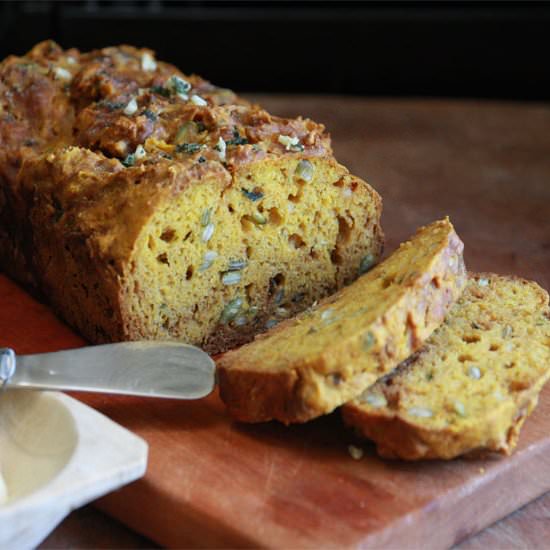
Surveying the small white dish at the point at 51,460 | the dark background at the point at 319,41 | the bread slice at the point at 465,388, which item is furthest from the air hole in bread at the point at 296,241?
the dark background at the point at 319,41

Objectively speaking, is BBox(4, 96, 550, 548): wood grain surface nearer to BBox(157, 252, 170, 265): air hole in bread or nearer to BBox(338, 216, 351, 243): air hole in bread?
BBox(157, 252, 170, 265): air hole in bread

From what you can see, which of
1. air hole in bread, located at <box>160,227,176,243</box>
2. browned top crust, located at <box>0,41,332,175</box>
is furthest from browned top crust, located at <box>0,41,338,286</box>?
air hole in bread, located at <box>160,227,176,243</box>

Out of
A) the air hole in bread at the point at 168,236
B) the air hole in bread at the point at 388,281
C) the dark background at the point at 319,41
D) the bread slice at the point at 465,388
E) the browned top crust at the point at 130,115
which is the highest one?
the browned top crust at the point at 130,115

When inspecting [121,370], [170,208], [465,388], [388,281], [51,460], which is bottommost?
[51,460]

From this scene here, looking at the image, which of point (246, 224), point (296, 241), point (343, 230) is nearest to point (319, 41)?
point (343, 230)

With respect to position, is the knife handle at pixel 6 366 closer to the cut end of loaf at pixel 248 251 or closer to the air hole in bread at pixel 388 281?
the cut end of loaf at pixel 248 251

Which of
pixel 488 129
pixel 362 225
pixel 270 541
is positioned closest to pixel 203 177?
pixel 362 225

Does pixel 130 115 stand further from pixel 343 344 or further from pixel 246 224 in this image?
pixel 343 344
